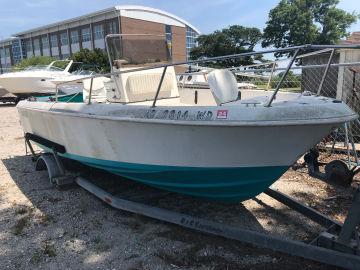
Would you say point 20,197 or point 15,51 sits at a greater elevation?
point 15,51

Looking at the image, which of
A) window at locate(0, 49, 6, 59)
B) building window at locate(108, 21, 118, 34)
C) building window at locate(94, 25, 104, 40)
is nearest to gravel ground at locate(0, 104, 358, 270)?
building window at locate(108, 21, 118, 34)

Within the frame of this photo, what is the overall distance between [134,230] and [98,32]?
160ft

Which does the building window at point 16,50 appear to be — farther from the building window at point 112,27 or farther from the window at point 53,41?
the building window at point 112,27

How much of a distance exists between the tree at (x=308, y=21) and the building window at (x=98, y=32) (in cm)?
2360

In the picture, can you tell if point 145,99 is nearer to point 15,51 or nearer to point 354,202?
point 354,202

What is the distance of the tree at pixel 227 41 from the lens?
54.7 metres

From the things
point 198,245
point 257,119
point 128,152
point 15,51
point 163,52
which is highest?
point 15,51

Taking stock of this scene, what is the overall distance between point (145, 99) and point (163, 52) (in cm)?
106

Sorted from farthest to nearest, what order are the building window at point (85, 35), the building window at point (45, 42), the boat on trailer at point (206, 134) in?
the building window at point (45, 42) < the building window at point (85, 35) < the boat on trailer at point (206, 134)

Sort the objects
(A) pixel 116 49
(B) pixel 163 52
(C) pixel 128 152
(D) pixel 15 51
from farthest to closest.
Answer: (D) pixel 15 51 → (B) pixel 163 52 → (A) pixel 116 49 → (C) pixel 128 152

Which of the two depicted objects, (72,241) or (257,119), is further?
(72,241)

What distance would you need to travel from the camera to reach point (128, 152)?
13.3ft

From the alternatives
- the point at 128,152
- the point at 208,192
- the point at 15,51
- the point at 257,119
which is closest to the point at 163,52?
the point at 128,152

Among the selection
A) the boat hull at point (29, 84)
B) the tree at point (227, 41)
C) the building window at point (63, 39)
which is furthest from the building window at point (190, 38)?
the boat hull at point (29, 84)
